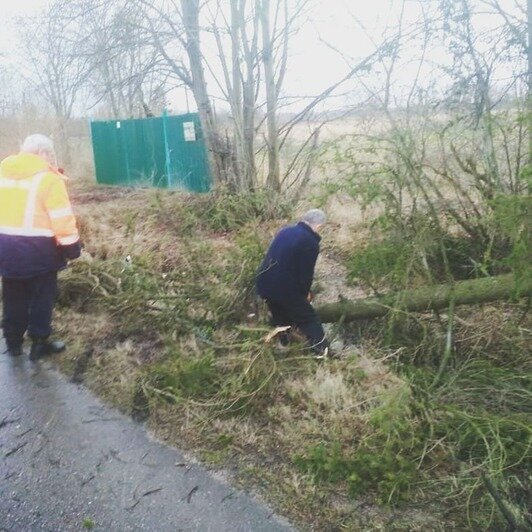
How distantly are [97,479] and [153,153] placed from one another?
1091 centimetres

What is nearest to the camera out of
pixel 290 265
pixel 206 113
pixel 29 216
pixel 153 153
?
pixel 29 216

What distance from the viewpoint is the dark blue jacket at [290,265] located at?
4934 millimetres

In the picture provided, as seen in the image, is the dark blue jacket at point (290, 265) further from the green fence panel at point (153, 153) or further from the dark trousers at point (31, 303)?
the green fence panel at point (153, 153)

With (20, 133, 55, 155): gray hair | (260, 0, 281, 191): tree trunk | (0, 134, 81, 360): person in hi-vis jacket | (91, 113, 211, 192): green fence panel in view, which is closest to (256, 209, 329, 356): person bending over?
(0, 134, 81, 360): person in hi-vis jacket

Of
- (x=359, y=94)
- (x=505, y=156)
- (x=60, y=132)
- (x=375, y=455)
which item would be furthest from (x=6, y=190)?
(x=60, y=132)

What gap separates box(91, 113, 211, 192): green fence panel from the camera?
11953mm

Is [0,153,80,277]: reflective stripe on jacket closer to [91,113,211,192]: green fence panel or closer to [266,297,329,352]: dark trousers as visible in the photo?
[266,297,329,352]: dark trousers

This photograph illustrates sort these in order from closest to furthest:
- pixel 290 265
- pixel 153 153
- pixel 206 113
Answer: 1. pixel 290 265
2. pixel 206 113
3. pixel 153 153

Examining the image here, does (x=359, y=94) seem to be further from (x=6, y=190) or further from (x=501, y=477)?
(x=501, y=477)

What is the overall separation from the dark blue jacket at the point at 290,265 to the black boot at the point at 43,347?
1773 millimetres

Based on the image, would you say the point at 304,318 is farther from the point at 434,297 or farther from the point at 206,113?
the point at 206,113

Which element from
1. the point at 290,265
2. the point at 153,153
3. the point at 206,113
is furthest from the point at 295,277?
the point at 153,153

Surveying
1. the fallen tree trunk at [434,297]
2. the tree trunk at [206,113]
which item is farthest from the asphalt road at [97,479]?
the tree trunk at [206,113]

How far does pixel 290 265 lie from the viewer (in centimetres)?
494
